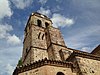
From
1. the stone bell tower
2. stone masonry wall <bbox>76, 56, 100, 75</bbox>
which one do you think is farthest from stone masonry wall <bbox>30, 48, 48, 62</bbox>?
stone masonry wall <bbox>76, 56, 100, 75</bbox>

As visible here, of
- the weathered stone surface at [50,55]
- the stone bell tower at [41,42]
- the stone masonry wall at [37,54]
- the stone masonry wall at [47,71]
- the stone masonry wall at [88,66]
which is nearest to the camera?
the stone masonry wall at [47,71]

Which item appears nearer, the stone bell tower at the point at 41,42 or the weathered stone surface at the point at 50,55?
the weathered stone surface at the point at 50,55

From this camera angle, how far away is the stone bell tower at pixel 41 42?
666 inches

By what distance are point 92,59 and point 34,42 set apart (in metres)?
8.03

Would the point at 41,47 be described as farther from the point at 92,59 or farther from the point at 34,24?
the point at 92,59

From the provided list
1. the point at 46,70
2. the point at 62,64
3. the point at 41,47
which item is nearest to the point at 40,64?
the point at 46,70

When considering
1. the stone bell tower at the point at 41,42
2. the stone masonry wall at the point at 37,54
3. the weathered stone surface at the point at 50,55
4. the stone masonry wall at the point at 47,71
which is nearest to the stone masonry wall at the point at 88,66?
the weathered stone surface at the point at 50,55

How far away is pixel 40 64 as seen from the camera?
37.0 ft

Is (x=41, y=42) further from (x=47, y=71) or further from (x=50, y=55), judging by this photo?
(x=47, y=71)

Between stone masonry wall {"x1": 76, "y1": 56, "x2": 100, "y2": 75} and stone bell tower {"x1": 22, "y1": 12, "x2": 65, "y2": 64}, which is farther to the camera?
stone bell tower {"x1": 22, "y1": 12, "x2": 65, "y2": 64}

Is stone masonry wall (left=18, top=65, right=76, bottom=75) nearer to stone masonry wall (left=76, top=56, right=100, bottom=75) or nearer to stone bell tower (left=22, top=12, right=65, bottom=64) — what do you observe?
stone masonry wall (left=76, top=56, right=100, bottom=75)

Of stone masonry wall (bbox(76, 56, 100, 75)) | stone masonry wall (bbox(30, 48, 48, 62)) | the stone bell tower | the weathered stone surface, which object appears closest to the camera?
the weathered stone surface

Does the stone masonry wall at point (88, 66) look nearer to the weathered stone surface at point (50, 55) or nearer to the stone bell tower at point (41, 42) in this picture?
the weathered stone surface at point (50, 55)

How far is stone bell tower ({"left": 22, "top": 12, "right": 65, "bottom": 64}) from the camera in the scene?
16.9 meters
